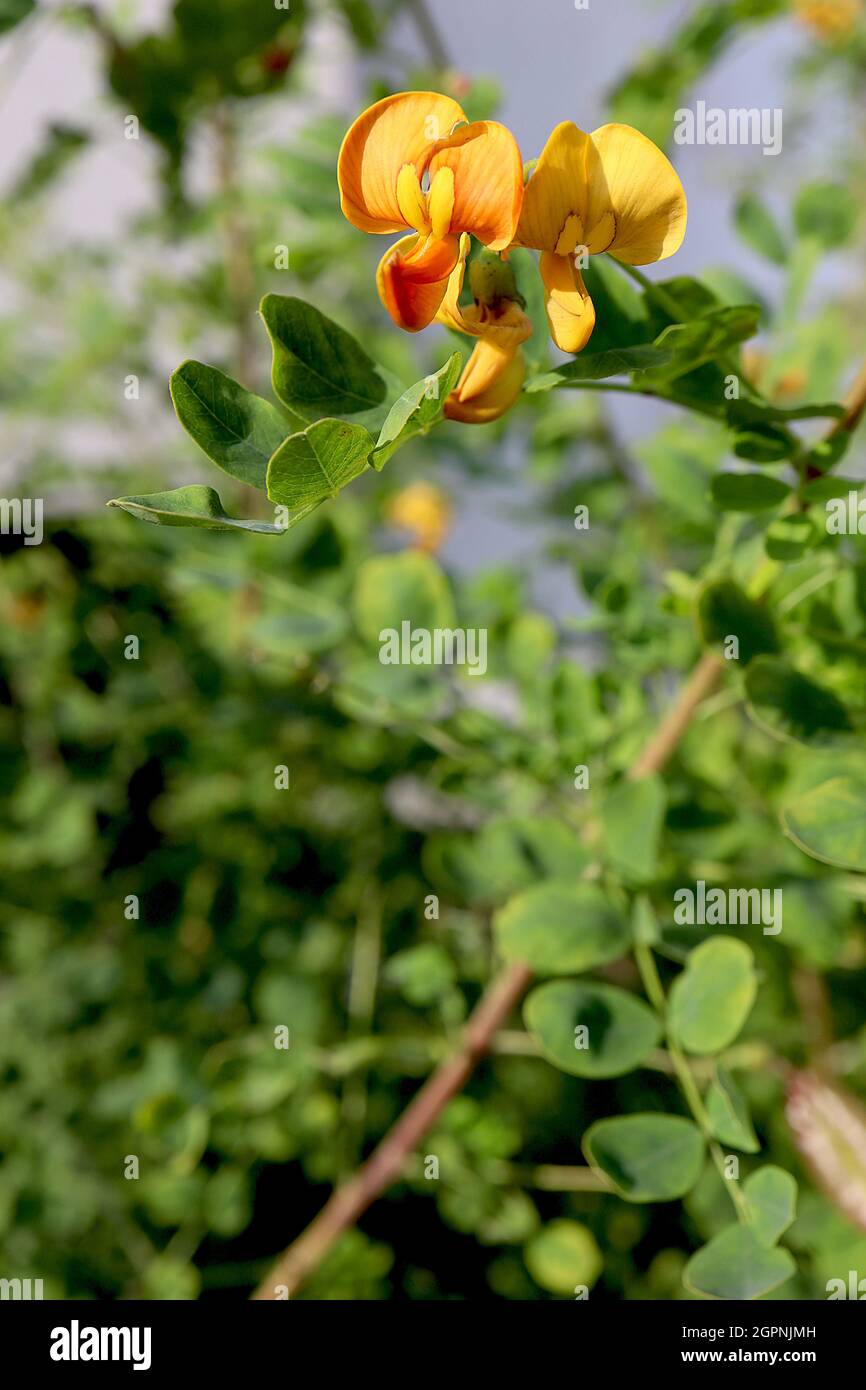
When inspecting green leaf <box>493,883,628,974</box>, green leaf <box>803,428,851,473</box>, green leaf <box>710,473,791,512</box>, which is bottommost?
green leaf <box>493,883,628,974</box>

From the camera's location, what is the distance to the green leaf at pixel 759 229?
0.61 m

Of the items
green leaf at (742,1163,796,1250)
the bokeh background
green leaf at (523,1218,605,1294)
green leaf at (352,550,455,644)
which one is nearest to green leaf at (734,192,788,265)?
the bokeh background

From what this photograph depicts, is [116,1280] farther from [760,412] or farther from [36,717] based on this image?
[760,412]

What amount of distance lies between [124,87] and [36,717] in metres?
0.49

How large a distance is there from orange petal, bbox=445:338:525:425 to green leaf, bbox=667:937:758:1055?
242 mm

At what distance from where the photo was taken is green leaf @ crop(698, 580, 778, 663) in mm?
379

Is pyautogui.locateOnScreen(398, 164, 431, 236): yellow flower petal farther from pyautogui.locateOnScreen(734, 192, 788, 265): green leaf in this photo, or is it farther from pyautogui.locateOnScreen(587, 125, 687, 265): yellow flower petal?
pyautogui.locateOnScreen(734, 192, 788, 265): green leaf

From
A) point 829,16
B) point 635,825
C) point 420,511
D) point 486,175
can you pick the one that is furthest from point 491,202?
point 829,16

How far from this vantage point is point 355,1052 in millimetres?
629

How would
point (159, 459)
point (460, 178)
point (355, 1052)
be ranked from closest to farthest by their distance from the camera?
point (460, 178) < point (355, 1052) < point (159, 459)

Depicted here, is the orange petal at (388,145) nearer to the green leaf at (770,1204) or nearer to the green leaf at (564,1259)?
the green leaf at (770,1204)

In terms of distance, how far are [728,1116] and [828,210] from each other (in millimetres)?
487

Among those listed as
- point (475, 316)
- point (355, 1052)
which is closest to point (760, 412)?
point (475, 316)

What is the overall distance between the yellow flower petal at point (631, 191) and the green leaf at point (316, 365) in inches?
3.3
